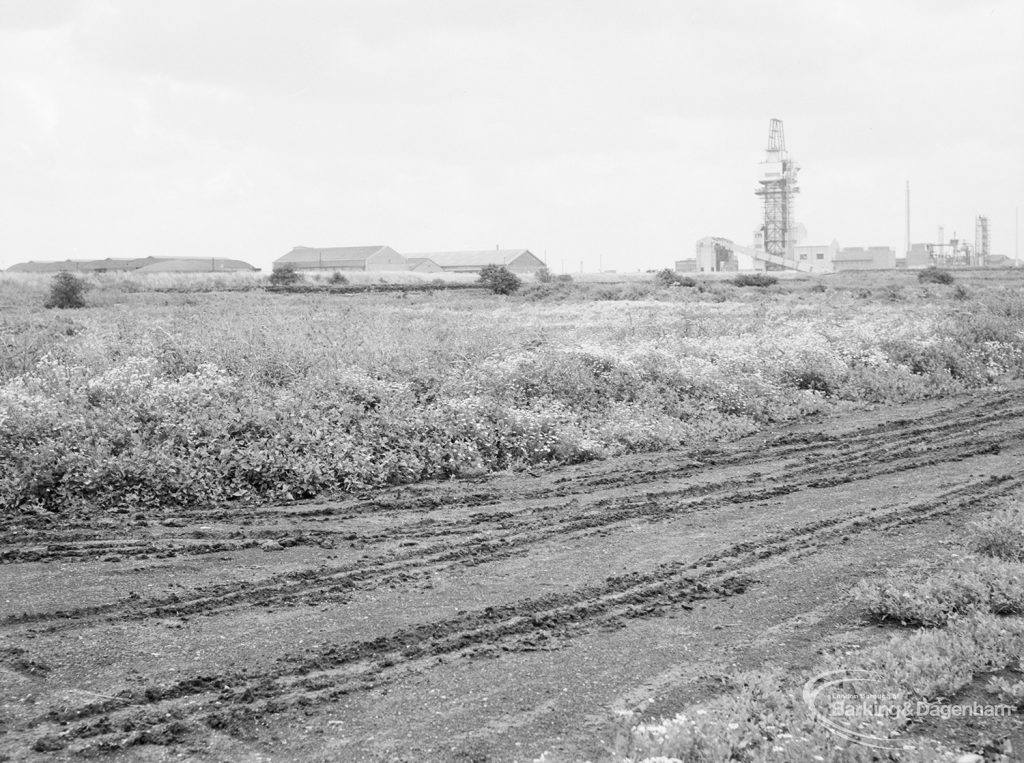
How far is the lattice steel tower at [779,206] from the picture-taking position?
12044cm

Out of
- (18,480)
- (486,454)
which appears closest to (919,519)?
(486,454)

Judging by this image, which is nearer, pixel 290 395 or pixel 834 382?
pixel 290 395

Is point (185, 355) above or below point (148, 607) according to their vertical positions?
above

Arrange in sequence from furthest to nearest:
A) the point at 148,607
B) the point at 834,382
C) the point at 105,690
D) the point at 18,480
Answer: the point at 834,382, the point at 18,480, the point at 148,607, the point at 105,690

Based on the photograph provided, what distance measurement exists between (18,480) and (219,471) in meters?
2.15

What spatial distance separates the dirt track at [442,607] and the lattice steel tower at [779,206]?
11528 cm

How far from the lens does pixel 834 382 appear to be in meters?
18.0

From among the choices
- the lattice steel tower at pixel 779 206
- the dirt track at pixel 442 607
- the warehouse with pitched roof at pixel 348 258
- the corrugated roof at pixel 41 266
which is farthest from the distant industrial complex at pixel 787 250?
the dirt track at pixel 442 607

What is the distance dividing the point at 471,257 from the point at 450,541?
351 feet

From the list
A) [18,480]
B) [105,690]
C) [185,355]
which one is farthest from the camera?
[185,355]

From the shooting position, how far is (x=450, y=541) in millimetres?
8406

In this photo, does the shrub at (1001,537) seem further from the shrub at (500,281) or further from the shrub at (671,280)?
the shrub at (671,280)

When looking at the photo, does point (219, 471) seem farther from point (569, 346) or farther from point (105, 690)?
point (569, 346)

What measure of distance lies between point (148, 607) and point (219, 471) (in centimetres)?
387
